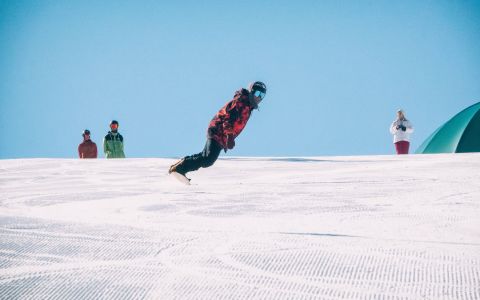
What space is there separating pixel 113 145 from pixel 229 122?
5605mm

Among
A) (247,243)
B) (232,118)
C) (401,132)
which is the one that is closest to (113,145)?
(232,118)

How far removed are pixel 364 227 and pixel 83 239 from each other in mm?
1482

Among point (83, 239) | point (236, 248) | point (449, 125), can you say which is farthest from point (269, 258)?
point (449, 125)

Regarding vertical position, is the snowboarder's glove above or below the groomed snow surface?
above

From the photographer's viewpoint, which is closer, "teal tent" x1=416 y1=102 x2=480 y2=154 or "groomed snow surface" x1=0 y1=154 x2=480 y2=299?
"groomed snow surface" x1=0 y1=154 x2=480 y2=299

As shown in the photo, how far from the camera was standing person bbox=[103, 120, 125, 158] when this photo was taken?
1015 cm

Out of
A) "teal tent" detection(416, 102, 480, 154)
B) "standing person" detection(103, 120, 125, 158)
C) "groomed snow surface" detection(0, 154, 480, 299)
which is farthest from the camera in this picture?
"teal tent" detection(416, 102, 480, 154)

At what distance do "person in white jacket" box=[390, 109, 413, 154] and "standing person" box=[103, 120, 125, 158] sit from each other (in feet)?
20.0

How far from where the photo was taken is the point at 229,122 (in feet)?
17.2

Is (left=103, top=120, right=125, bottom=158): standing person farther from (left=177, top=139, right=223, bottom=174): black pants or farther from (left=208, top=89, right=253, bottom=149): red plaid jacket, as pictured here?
(left=208, top=89, right=253, bottom=149): red plaid jacket

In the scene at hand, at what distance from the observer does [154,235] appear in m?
2.46

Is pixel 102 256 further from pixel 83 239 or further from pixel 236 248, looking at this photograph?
pixel 236 248

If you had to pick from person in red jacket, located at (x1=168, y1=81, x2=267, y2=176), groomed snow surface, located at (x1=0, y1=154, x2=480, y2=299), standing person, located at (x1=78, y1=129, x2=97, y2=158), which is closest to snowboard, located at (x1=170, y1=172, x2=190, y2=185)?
person in red jacket, located at (x1=168, y1=81, x2=267, y2=176)

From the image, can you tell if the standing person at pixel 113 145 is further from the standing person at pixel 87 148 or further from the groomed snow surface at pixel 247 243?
the groomed snow surface at pixel 247 243
